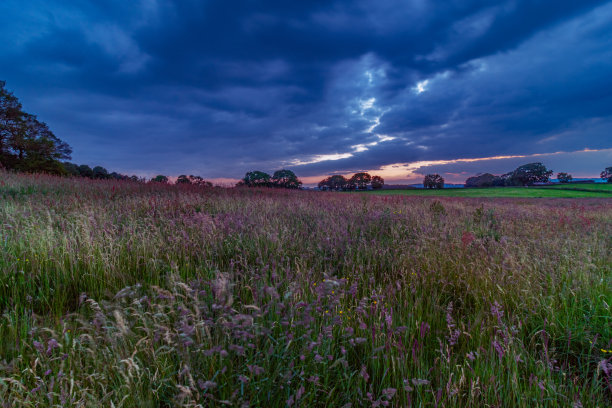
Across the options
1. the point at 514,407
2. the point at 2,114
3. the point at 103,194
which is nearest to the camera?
the point at 514,407

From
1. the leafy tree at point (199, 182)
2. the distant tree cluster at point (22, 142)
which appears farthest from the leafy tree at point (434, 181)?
the distant tree cluster at point (22, 142)

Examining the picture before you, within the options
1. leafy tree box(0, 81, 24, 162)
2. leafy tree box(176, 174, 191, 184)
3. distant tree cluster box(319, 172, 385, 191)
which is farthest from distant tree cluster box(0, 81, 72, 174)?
distant tree cluster box(319, 172, 385, 191)

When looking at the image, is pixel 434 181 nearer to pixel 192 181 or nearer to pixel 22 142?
pixel 192 181

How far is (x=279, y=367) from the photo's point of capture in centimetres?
157

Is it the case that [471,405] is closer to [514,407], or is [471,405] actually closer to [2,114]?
[514,407]

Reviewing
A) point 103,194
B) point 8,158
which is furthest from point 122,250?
point 8,158

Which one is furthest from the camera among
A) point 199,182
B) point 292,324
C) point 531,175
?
point 531,175

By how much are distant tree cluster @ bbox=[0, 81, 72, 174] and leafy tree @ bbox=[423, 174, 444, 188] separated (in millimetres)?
68174

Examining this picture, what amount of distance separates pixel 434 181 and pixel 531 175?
2922cm

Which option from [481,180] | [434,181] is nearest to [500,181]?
[481,180]

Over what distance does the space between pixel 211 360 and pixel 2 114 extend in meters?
45.3

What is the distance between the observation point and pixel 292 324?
1733 millimetres

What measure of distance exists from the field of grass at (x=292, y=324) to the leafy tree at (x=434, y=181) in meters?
60.7

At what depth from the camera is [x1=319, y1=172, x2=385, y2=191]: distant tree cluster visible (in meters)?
59.0
